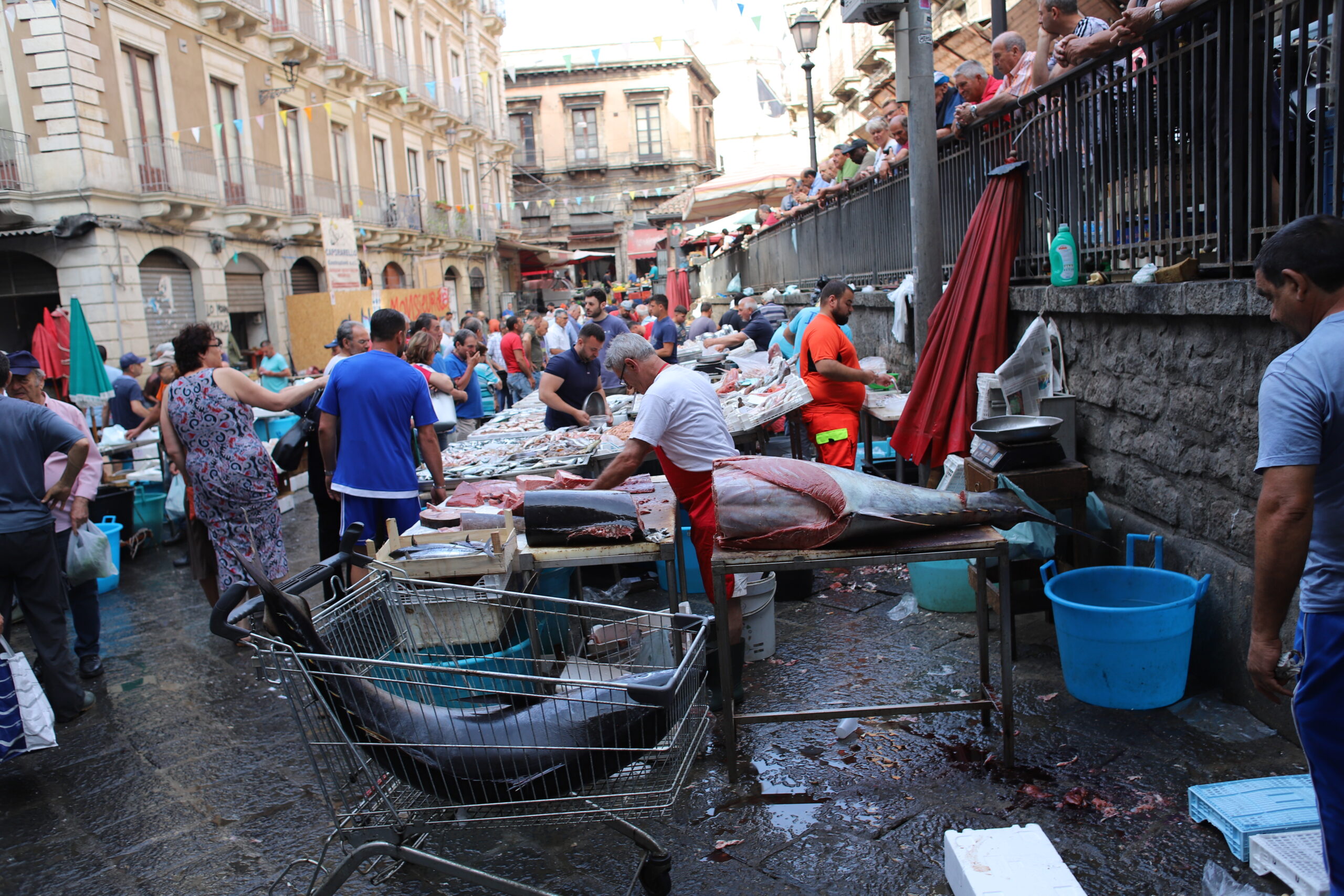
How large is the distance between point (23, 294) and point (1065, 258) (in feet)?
66.9

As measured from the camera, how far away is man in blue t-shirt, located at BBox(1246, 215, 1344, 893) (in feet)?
7.07

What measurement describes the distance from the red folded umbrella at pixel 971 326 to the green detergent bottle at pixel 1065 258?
0.63 m

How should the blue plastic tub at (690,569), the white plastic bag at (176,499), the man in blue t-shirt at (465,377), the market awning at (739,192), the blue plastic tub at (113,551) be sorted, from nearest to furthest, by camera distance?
1. the blue plastic tub at (690,569)
2. the blue plastic tub at (113,551)
3. the white plastic bag at (176,499)
4. the man in blue t-shirt at (465,377)
5. the market awning at (739,192)

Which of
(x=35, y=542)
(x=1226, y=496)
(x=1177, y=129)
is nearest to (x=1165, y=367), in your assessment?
(x=1226, y=496)

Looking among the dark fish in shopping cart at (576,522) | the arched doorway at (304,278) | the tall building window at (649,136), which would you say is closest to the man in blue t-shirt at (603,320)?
the dark fish in shopping cart at (576,522)

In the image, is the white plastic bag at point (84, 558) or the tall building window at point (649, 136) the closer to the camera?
the white plastic bag at point (84, 558)

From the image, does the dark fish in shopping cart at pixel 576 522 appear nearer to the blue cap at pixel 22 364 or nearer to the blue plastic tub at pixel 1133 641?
the blue plastic tub at pixel 1133 641

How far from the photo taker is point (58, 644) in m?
4.89

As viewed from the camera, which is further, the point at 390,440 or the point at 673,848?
the point at 390,440

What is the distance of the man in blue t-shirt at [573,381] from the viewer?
7.89 meters

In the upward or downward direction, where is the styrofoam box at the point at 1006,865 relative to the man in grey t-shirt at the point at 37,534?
downward

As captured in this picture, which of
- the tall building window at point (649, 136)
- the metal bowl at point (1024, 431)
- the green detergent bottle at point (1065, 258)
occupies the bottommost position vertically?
the metal bowl at point (1024, 431)

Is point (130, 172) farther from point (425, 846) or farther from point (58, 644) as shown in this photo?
point (425, 846)

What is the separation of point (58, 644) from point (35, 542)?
0.57 metres
